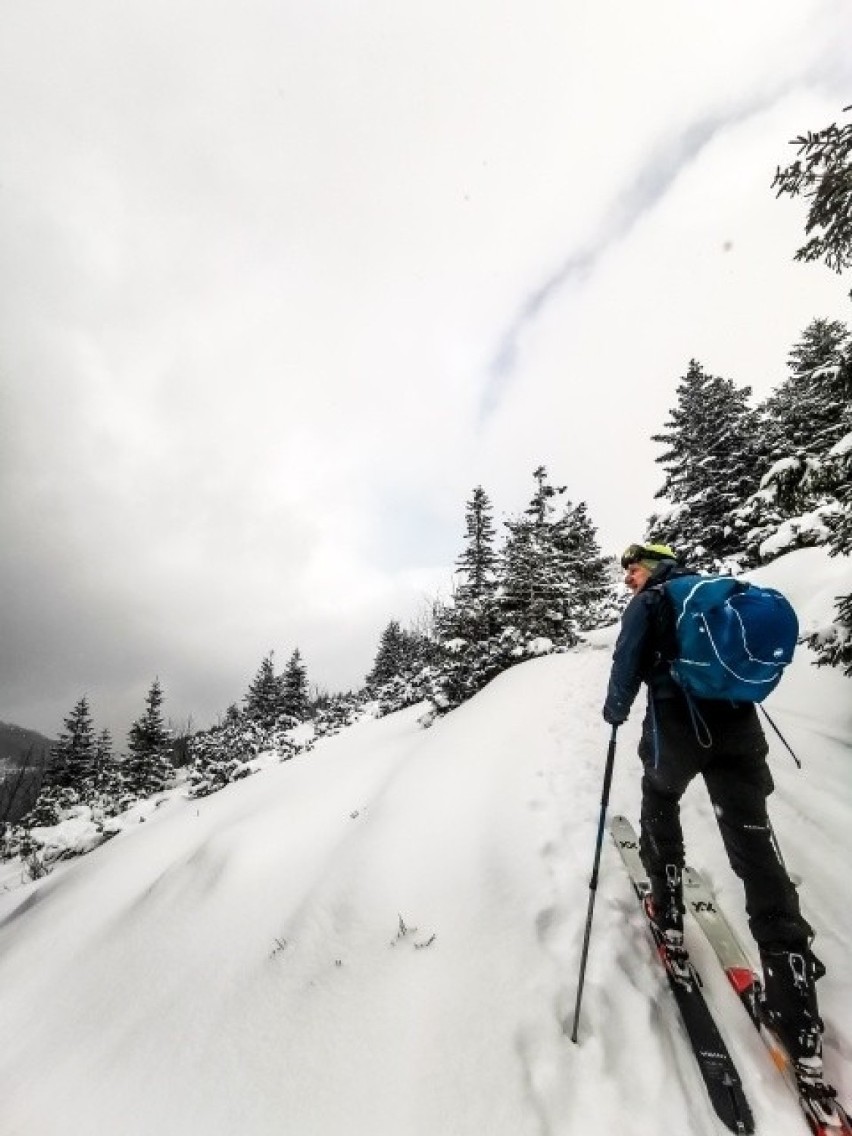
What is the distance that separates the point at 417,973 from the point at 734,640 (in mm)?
3116

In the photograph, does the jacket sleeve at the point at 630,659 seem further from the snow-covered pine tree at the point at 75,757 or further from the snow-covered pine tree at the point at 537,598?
the snow-covered pine tree at the point at 75,757

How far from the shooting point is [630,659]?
3.34 metres

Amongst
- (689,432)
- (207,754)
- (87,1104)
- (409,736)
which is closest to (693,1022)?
(87,1104)

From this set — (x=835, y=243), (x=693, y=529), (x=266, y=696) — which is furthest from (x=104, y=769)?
(x=835, y=243)

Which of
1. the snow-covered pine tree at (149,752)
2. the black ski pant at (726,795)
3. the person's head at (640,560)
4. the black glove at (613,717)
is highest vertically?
the snow-covered pine tree at (149,752)

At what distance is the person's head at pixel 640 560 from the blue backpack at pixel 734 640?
57 centimetres

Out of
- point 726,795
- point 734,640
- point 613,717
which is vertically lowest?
point 726,795

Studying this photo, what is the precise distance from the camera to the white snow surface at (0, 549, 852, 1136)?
265cm

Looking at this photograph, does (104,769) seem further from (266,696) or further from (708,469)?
(708,469)

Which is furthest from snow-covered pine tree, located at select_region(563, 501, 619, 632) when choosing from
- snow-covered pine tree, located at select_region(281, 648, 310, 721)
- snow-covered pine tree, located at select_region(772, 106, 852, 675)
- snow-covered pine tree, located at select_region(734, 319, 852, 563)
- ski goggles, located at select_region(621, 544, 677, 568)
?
snow-covered pine tree, located at select_region(281, 648, 310, 721)

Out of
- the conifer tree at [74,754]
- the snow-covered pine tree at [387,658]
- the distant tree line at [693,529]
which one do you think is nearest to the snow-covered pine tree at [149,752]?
the distant tree line at [693,529]

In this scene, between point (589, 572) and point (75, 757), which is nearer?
point (589, 572)

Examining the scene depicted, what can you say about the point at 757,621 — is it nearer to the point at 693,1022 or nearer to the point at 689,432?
the point at 693,1022

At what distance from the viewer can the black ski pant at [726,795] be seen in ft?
9.24
